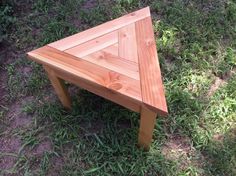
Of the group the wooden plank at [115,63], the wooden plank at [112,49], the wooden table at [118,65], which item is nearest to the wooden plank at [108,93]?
the wooden table at [118,65]

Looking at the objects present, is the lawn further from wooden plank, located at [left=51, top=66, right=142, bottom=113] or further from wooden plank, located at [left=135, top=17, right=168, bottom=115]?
wooden plank, located at [left=135, top=17, right=168, bottom=115]

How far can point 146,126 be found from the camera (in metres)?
1.98

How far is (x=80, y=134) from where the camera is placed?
2.37 m

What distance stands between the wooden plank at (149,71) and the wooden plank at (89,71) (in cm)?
6

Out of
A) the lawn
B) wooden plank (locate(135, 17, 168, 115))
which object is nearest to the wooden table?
wooden plank (locate(135, 17, 168, 115))

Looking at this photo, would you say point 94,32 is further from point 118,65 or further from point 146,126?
point 146,126

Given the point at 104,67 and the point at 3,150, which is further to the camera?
the point at 3,150

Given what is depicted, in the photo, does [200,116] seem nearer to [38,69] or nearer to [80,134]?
[80,134]

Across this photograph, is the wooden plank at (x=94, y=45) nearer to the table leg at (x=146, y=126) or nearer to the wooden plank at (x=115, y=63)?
the wooden plank at (x=115, y=63)

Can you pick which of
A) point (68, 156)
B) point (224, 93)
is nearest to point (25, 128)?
point (68, 156)

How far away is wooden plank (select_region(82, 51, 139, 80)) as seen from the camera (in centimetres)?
193

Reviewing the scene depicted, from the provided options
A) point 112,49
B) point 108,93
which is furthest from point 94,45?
point 108,93

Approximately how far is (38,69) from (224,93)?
167cm

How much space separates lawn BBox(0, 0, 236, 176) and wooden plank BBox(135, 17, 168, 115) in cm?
59
